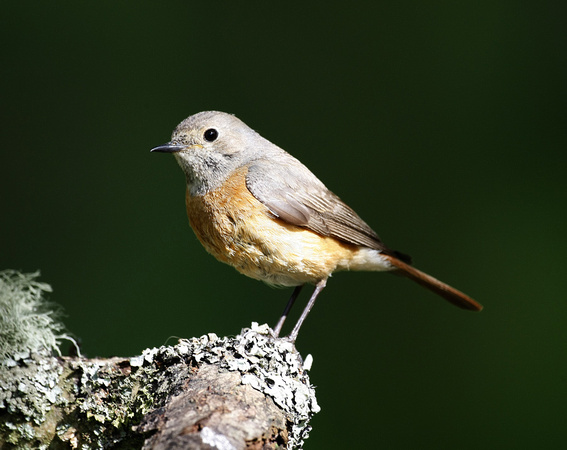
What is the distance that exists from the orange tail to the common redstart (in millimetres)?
190

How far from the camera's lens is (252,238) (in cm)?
322

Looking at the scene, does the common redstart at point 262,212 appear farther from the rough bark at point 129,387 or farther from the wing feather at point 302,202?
the rough bark at point 129,387

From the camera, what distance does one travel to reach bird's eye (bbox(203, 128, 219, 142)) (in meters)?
3.57

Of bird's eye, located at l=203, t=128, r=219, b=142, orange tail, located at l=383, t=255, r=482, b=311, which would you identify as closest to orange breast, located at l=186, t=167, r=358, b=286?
bird's eye, located at l=203, t=128, r=219, b=142

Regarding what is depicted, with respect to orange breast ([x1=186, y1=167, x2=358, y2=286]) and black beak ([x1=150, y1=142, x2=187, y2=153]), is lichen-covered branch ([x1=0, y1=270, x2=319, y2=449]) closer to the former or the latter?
orange breast ([x1=186, y1=167, x2=358, y2=286])

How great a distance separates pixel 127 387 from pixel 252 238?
102 centimetres

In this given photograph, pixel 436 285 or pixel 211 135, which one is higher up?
pixel 211 135

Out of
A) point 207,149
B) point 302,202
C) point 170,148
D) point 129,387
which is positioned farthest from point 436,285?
point 129,387

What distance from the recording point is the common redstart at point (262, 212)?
3.27 m

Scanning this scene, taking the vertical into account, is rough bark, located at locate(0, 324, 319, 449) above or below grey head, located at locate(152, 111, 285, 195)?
below

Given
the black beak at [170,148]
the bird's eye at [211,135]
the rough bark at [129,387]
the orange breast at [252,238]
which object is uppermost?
the bird's eye at [211,135]

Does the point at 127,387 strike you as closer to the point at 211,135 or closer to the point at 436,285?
the point at 211,135

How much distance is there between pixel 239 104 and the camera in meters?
5.27

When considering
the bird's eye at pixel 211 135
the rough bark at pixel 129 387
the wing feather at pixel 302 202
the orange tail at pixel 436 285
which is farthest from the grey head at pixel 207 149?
the orange tail at pixel 436 285
